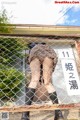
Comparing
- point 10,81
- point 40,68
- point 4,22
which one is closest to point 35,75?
point 40,68

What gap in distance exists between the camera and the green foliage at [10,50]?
99.3 inches

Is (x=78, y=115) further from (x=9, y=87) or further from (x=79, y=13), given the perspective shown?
(x=79, y=13)

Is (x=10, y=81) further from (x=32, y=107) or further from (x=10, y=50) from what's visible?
(x=32, y=107)

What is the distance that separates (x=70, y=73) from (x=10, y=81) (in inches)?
29.4

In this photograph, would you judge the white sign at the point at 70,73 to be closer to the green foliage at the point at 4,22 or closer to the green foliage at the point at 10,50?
the green foliage at the point at 10,50

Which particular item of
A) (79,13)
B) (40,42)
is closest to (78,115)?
(40,42)

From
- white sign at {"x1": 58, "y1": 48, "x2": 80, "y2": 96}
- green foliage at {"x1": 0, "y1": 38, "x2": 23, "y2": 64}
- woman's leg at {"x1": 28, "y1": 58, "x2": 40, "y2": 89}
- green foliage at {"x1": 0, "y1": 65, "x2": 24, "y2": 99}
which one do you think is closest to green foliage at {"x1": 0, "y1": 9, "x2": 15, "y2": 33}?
white sign at {"x1": 58, "y1": 48, "x2": 80, "y2": 96}

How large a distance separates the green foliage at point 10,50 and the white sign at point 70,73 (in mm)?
456

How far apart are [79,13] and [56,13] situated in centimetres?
27

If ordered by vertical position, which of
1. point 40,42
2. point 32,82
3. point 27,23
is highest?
point 27,23

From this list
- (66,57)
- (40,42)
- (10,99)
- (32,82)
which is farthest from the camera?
(66,57)

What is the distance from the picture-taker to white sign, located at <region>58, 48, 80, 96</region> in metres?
2.77

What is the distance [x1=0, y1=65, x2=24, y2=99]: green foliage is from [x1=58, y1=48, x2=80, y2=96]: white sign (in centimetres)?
50

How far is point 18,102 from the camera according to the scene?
2451 mm
